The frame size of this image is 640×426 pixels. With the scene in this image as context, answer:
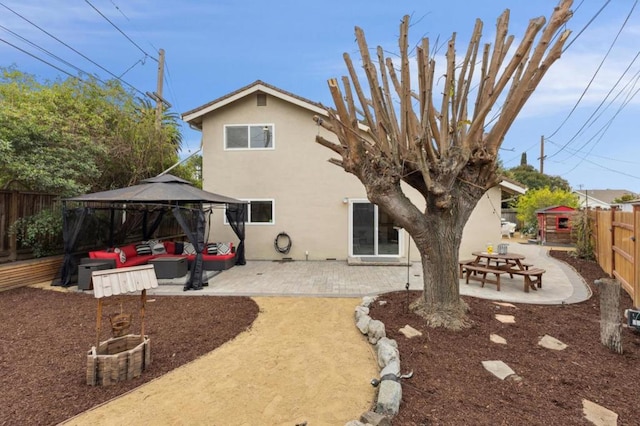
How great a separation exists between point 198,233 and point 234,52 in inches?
409

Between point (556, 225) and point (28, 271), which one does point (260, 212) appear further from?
point (556, 225)

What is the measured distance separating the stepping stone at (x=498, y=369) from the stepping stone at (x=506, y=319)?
149 cm

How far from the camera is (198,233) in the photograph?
7.27 meters

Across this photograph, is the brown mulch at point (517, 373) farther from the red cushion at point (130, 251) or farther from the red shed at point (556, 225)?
the red shed at point (556, 225)

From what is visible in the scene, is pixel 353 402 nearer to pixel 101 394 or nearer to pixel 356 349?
pixel 356 349

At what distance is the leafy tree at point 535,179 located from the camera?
36281 mm

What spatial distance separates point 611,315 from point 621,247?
429cm

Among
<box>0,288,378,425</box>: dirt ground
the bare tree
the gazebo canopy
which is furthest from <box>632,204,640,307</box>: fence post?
the gazebo canopy

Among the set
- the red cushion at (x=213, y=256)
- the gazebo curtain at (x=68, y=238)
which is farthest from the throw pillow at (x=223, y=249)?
the gazebo curtain at (x=68, y=238)

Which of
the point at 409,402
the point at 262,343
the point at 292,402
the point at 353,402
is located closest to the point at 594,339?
the point at 409,402

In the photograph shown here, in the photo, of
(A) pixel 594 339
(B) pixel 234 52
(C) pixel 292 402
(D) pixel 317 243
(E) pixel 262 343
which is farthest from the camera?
(B) pixel 234 52

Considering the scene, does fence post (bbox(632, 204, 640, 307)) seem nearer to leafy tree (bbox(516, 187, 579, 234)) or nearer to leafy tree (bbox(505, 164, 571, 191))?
leafy tree (bbox(516, 187, 579, 234))

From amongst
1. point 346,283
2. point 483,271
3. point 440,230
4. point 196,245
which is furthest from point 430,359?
point 196,245

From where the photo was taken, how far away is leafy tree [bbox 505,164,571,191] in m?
36.3
